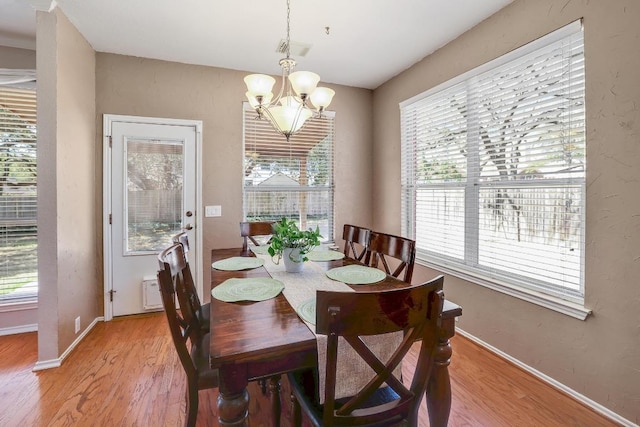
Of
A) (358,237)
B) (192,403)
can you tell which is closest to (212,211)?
(358,237)

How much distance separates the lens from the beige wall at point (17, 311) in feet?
8.80

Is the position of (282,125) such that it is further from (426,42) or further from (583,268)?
(583,268)

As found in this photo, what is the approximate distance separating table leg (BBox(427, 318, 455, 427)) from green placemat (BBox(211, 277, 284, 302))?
2.54 feet

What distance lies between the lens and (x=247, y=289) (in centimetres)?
155

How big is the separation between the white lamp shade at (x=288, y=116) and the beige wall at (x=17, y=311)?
2513 mm

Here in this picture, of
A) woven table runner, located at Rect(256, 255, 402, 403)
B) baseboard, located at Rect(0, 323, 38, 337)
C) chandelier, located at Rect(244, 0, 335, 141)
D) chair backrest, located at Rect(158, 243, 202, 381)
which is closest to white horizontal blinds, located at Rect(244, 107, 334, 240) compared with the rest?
chandelier, located at Rect(244, 0, 335, 141)

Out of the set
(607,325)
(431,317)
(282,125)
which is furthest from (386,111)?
(431,317)

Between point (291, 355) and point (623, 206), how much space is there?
1899mm

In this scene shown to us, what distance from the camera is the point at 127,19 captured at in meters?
2.38

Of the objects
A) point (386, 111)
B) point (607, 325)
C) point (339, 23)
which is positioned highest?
point (339, 23)

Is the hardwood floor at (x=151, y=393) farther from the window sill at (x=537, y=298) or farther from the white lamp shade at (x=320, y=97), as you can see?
the white lamp shade at (x=320, y=97)

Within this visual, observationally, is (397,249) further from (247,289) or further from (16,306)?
(16,306)

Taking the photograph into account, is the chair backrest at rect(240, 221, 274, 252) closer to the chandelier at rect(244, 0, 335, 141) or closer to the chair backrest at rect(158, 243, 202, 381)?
the chandelier at rect(244, 0, 335, 141)

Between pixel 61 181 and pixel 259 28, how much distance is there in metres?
1.93
